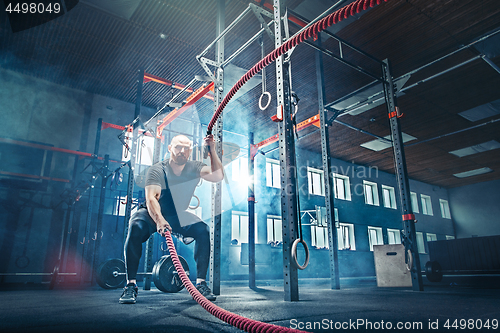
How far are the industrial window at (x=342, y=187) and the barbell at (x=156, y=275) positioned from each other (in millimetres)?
9745

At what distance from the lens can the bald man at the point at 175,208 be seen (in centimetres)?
276

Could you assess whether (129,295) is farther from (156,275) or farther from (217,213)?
(217,213)

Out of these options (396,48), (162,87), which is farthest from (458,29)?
(162,87)

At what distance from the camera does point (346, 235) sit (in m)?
12.4

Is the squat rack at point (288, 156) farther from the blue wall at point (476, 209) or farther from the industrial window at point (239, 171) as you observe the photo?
the blue wall at point (476, 209)

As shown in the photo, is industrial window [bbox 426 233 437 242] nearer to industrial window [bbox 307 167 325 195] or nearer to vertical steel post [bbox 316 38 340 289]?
industrial window [bbox 307 167 325 195]

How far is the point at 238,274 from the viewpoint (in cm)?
925

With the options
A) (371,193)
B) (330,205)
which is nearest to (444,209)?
(371,193)

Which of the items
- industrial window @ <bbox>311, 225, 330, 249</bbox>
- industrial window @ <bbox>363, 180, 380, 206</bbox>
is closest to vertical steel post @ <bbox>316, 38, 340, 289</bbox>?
industrial window @ <bbox>311, 225, 330, 249</bbox>

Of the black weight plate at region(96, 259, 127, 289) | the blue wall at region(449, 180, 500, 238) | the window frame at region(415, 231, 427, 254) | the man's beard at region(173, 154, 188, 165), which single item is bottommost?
the black weight plate at region(96, 259, 127, 289)

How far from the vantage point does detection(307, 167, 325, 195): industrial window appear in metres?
12.2

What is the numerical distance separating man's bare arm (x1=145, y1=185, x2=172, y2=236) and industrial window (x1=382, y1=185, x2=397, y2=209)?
1412 centimetres

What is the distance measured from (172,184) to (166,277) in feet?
3.81

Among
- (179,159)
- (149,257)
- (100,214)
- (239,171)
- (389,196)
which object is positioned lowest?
(149,257)
